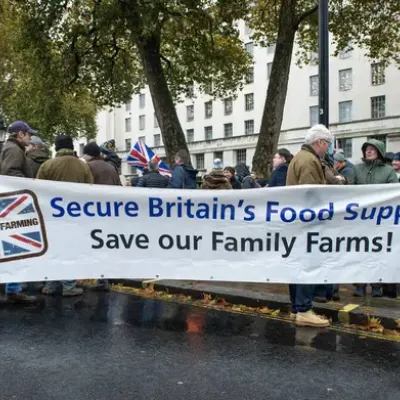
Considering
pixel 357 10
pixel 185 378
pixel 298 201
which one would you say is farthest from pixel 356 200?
pixel 357 10

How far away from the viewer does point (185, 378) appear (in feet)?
12.4

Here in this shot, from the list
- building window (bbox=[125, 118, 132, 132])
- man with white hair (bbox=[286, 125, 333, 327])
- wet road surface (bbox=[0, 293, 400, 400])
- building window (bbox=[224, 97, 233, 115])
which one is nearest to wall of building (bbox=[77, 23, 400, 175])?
building window (bbox=[224, 97, 233, 115])

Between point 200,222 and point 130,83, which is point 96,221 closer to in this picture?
point 200,222

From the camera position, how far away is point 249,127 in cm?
5725

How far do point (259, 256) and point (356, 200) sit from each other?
42.1 inches

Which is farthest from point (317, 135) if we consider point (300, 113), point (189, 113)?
point (189, 113)

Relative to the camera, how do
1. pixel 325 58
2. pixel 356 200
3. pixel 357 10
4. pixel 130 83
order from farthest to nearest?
pixel 130 83, pixel 357 10, pixel 325 58, pixel 356 200

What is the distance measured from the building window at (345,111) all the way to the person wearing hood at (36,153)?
4448cm

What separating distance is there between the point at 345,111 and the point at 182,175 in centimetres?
4312

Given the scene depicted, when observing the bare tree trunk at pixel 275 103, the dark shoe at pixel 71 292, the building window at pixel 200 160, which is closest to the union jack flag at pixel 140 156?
the bare tree trunk at pixel 275 103

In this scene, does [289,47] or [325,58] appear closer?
[325,58]

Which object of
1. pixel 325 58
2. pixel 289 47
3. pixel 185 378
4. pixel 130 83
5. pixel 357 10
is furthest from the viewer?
pixel 130 83

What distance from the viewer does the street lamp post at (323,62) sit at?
7.62 meters

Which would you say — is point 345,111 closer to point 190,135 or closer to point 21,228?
point 190,135
